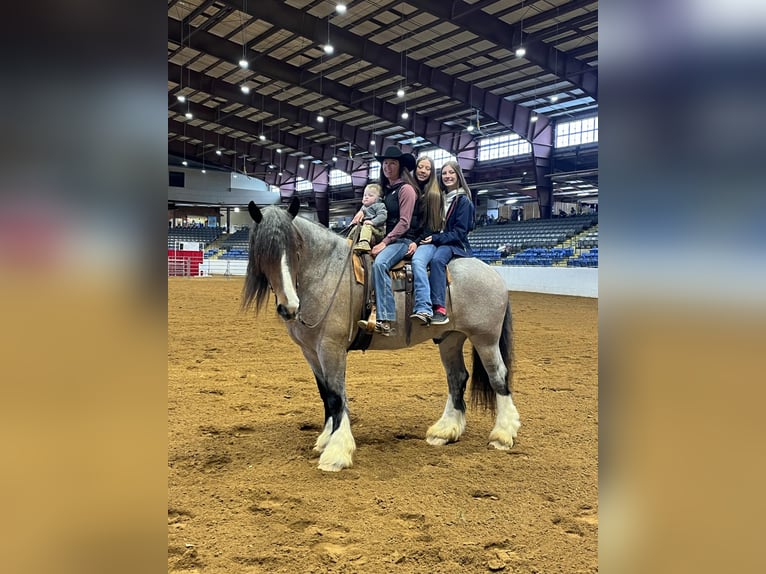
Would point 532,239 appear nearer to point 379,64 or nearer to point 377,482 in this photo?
point 379,64

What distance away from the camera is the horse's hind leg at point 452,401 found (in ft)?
10.4

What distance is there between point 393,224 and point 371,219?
18cm

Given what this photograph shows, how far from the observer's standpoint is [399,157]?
10.1ft

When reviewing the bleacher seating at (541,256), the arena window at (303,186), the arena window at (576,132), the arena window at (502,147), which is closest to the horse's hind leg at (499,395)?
the bleacher seating at (541,256)

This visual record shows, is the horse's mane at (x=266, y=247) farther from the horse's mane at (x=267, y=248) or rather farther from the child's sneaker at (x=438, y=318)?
the child's sneaker at (x=438, y=318)

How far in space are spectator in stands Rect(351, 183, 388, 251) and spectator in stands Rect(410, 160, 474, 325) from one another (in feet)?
0.99

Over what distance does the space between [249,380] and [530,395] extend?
278cm

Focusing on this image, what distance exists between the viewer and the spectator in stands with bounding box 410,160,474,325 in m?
2.92

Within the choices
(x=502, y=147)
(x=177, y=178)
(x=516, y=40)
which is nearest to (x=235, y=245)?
(x=177, y=178)

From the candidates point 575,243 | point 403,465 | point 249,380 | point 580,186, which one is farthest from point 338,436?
point 580,186

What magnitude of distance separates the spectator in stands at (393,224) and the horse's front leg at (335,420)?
296 mm

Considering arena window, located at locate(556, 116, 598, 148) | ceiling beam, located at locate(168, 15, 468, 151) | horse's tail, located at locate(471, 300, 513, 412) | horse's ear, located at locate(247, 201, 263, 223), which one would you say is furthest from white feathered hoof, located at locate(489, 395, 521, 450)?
arena window, located at locate(556, 116, 598, 148)
